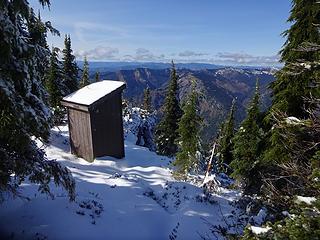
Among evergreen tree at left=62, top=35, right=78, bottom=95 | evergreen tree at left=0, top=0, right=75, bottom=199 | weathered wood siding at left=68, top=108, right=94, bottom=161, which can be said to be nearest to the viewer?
evergreen tree at left=0, top=0, right=75, bottom=199

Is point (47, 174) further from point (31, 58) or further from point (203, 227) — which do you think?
point (203, 227)

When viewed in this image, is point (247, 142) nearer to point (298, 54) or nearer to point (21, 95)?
point (298, 54)

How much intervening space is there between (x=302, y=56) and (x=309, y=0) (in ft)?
7.51

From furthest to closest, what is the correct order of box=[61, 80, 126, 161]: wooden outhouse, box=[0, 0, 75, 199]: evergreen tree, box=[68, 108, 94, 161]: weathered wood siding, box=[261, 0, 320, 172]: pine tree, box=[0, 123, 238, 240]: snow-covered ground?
box=[68, 108, 94, 161]: weathered wood siding
box=[61, 80, 126, 161]: wooden outhouse
box=[261, 0, 320, 172]: pine tree
box=[0, 123, 238, 240]: snow-covered ground
box=[0, 0, 75, 199]: evergreen tree

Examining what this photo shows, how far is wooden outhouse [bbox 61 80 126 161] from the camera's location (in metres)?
17.0

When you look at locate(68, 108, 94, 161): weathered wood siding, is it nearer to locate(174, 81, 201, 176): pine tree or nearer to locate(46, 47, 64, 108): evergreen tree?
locate(174, 81, 201, 176): pine tree

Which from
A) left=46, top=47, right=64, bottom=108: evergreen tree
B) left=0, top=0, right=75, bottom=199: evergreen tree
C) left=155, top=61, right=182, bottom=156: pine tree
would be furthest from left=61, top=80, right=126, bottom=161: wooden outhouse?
left=155, top=61, right=182, bottom=156: pine tree

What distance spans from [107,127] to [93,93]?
199 cm

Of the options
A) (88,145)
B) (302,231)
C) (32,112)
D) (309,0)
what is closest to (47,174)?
(32,112)

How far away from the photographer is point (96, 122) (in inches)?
672

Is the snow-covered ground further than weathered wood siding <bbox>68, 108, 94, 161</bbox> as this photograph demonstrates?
No

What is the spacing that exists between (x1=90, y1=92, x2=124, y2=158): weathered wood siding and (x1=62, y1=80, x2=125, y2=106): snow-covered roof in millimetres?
356

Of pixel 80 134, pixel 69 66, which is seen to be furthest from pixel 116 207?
pixel 69 66

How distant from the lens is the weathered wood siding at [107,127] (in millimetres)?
17078
